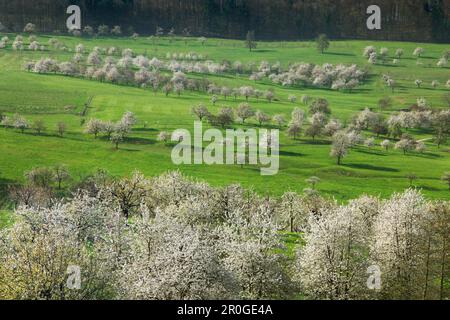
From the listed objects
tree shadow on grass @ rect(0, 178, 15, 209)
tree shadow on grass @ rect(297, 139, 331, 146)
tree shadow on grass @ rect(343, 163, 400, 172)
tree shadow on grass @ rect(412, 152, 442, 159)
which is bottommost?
tree shadow on grass @ rect(0, 178, 15, 209)

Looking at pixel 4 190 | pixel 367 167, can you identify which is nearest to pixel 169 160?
pixel 4 190

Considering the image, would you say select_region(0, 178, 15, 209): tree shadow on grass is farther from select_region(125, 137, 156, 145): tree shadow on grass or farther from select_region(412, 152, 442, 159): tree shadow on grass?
select_region(412, 152, 442, 159): tree shadow on grass

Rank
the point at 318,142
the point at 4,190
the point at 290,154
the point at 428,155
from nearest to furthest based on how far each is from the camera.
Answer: the point at 4,190
the point at 290,154
the point at 428,155
the point at 318,142

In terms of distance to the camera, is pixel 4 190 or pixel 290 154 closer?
pixel 4 190

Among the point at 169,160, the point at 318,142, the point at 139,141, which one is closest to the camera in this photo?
the point at 169,160

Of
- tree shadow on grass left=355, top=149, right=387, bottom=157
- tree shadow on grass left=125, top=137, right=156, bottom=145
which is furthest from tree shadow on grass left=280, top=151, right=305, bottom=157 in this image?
tree shadow on grass left=125, top=137, right=156, bottom=145

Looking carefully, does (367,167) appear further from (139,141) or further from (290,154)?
(139,141)

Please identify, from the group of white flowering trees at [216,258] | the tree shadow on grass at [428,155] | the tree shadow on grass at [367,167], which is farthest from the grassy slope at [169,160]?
the group of white flowering trees at [216,258]
